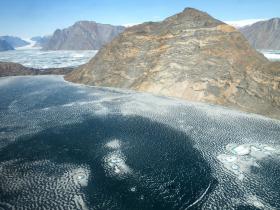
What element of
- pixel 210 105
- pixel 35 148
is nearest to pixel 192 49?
pixel 210 105

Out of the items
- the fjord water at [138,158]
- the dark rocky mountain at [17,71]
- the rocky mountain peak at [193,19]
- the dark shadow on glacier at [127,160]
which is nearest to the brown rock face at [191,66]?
the rocky mountain peak at [193,19]

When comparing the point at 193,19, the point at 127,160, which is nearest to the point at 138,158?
the point at 127,160

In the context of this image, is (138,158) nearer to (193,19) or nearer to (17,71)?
(193,19)

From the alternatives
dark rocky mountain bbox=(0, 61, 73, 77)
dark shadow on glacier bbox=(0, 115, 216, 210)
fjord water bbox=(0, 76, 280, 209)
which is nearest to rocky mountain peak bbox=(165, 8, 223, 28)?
fjord water bbox=(0, 76, 280, 209)

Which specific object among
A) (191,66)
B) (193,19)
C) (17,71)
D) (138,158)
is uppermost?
(193,19)

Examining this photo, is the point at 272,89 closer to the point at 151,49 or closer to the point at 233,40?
the point at 233,40
